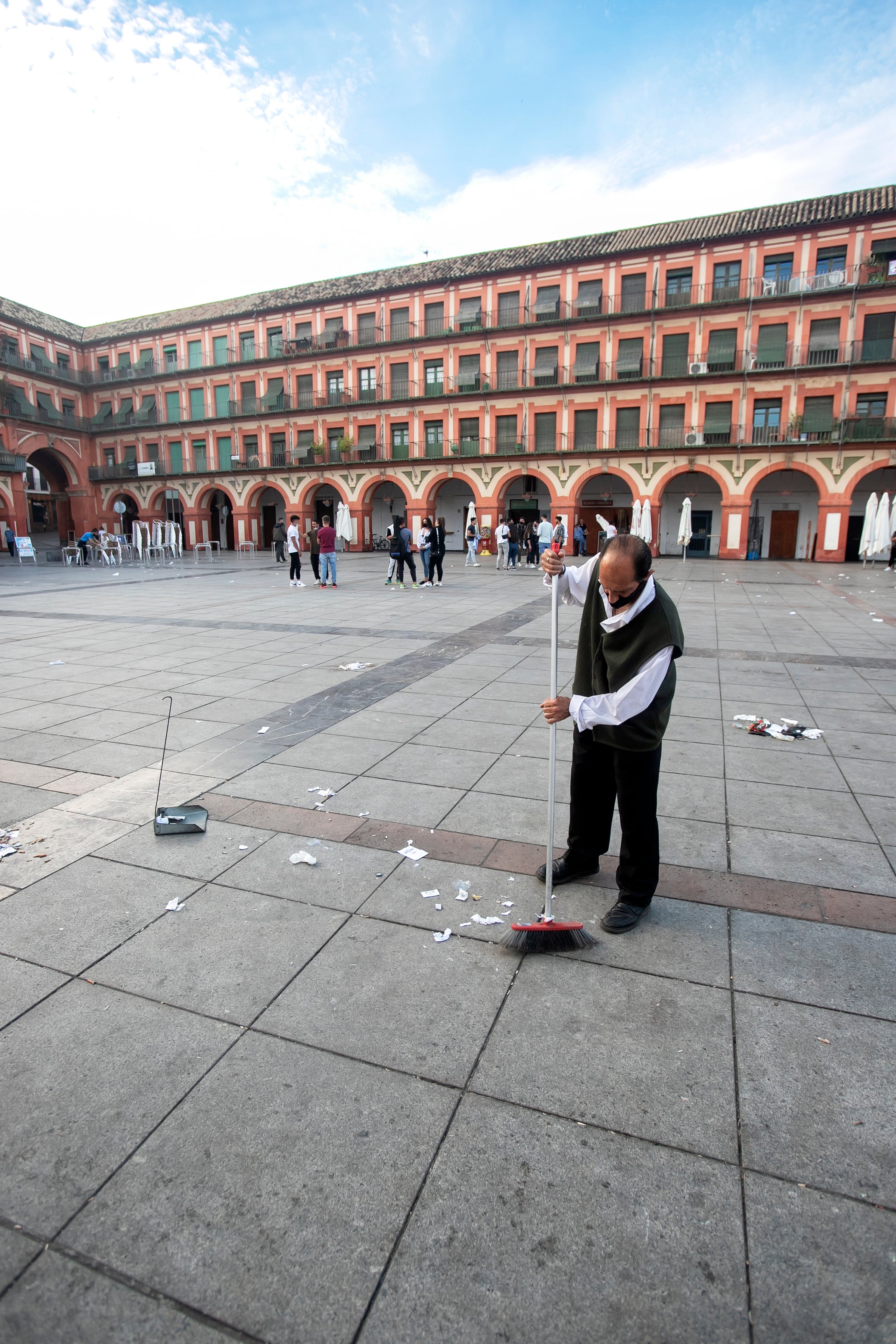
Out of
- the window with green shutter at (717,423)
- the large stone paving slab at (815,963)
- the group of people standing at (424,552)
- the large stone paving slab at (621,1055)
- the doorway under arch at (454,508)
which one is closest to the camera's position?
the large stone paving slab at (621,1055)

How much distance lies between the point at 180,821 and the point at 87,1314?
A: 8.56 feet

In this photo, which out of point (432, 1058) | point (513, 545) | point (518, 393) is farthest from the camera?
point (518, 393)

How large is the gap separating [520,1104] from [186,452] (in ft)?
152

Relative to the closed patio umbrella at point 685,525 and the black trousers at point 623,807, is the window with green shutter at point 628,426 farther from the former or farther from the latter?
Answer: the black trousers at point 623,807

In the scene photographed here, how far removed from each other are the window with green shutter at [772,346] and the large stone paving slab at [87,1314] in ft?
115

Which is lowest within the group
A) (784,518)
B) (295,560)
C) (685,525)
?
(295,560)

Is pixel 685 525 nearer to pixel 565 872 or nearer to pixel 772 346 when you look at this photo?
pixel 772 346

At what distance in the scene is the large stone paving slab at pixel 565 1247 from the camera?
5.40 ft

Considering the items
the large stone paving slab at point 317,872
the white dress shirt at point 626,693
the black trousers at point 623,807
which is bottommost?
the large stone paving slab at point 317,872

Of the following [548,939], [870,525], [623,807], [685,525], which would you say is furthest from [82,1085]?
[685,525]

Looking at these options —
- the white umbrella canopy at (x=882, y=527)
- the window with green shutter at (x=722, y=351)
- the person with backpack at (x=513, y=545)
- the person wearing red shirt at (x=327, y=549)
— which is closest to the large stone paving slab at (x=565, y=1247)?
the person wearing red shirt at (x=327, y=549)

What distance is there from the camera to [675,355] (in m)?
32.4

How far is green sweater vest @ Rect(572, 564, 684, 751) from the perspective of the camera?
300 cm

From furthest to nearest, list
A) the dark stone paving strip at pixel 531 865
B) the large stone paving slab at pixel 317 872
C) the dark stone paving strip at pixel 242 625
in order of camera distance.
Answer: the dark stone paving strip at pixel 242 625
the large stone paving slab at pixel 317 872
the dark stone paving strip at pixel 531 865
